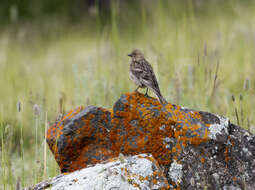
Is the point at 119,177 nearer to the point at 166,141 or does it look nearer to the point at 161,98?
the point at 166,141

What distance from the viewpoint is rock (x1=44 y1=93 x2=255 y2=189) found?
2.67 m

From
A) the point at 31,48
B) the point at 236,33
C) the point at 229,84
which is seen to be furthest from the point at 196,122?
the point at 31,48

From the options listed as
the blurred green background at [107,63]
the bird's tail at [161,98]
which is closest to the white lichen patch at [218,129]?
the blurred green background at [107,63]

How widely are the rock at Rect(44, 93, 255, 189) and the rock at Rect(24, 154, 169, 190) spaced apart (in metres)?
0.23

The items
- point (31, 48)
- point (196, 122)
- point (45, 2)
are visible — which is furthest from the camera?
point (45, 2)

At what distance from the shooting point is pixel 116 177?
2.41 m

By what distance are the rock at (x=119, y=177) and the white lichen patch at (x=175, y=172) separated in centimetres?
18

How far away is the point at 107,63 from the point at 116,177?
5.75 metres

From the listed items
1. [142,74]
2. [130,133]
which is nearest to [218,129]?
[130,133]

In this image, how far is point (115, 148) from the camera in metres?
3.01

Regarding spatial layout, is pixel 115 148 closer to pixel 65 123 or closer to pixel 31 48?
pixel 65 123

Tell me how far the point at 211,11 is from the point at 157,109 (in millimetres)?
11436

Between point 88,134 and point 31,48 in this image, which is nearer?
point 88,134

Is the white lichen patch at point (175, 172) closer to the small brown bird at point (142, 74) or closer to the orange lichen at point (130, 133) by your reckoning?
the orange lichen at point (130, 133)
